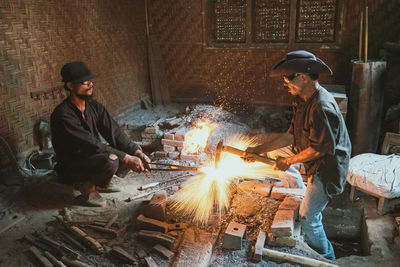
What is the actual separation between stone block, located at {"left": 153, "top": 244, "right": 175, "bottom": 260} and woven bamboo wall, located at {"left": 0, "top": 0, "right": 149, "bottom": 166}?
314 centimetres

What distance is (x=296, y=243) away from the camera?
3.78 metres

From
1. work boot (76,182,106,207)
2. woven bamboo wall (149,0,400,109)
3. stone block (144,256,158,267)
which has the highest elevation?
woven bamboo wall (149,0,400,109)

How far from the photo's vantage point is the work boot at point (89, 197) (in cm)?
475

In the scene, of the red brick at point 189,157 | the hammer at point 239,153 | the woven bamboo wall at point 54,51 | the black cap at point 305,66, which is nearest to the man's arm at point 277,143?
the hammer at point 239,153

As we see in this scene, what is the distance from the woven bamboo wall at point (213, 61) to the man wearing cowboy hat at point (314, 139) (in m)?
4.71

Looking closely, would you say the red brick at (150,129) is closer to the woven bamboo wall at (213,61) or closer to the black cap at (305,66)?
the woven bamboo wall at (213,61)

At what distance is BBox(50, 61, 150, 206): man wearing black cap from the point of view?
4434mm

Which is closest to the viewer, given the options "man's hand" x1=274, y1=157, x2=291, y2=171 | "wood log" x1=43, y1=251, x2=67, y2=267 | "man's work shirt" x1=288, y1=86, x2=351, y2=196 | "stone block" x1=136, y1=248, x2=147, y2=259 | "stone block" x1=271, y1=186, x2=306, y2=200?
"man's work shirt" x1=288, y1=86, x2=351, y2=196

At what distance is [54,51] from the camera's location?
6066 millimetres

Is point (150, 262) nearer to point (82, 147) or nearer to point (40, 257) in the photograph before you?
point (40, 257)

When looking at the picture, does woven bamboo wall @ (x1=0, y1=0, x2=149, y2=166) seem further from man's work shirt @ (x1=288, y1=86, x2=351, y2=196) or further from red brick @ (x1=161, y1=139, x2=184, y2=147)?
man's work shirt @ (x1=288, y1=86, x2=351, y2=196)

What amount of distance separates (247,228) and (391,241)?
1865 mm

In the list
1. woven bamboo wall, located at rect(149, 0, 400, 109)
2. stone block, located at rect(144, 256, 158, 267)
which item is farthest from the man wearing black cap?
woven bamboo wall, located at rect(149, 0, 400, 109)

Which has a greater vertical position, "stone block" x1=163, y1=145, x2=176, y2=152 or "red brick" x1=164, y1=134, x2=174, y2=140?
"red brick" x1=164, y1=134, x2=174, y2=140
